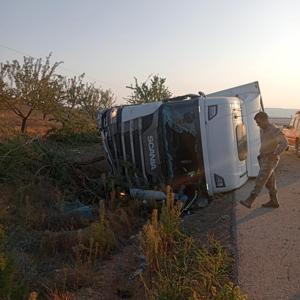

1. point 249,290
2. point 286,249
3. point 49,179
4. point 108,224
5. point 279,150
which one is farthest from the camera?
point 49,179

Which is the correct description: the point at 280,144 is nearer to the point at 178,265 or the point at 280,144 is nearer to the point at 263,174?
the point at 263,174

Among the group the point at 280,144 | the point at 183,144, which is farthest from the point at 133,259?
the point at 280,144

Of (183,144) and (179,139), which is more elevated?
(179,139)

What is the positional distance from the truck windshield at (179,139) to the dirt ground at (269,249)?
1.31 meters

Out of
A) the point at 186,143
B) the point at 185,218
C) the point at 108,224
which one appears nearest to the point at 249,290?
the point at 108,224

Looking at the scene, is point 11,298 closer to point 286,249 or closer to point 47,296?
point 47,296

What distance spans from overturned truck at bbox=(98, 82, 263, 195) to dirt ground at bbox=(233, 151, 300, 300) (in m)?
0.90

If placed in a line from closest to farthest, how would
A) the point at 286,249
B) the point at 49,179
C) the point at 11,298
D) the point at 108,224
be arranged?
1. the point at 11,298
2. the point at 286,249
3. the point at 108,224
4. the point at 49,179

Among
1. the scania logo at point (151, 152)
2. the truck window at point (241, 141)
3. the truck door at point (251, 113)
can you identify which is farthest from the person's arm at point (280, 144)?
the truck door at point (251, 113)

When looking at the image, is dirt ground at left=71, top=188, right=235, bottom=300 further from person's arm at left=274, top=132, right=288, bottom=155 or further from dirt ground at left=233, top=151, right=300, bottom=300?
person's arm at left=274, top=132, right=288, bottom=155

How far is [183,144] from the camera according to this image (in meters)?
9.64

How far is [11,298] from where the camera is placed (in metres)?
4.49

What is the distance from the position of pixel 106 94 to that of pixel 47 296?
32.3m

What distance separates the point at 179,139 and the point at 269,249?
3497mm
